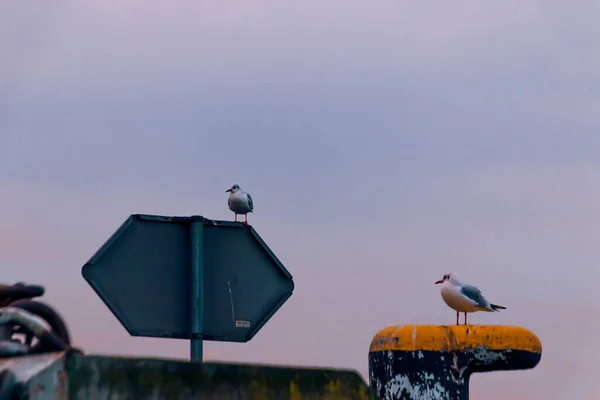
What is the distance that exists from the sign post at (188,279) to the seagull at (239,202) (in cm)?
1024

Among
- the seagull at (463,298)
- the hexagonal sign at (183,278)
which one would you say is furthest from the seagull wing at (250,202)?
the hexagonal sign at (183,278)

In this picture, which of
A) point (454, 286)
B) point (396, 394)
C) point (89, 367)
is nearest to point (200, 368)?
point (89, 367)

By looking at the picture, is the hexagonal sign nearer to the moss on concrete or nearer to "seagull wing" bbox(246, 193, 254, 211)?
the moss on concrete

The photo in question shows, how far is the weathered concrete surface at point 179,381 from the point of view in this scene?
4762 mm

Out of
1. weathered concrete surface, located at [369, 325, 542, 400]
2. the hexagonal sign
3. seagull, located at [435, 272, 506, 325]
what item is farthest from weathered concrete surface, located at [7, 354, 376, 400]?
seagull, located at [435, 272, 506, 325]

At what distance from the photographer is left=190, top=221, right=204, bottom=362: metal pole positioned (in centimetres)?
675

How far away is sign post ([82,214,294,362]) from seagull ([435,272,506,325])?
864 cm

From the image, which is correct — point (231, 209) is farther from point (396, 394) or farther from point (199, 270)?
point (199, 270)

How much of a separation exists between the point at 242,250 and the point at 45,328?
238cm

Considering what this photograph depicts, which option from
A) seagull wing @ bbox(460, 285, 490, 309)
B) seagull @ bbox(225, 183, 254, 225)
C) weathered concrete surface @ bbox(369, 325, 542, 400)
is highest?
seagull @ bbox(225, 183, 254, 225)

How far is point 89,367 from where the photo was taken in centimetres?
486

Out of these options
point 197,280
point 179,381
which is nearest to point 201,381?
point 179,381

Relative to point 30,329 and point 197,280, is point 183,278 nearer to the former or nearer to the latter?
point 197,280

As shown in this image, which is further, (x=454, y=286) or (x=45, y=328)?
(x=454, y=286)
